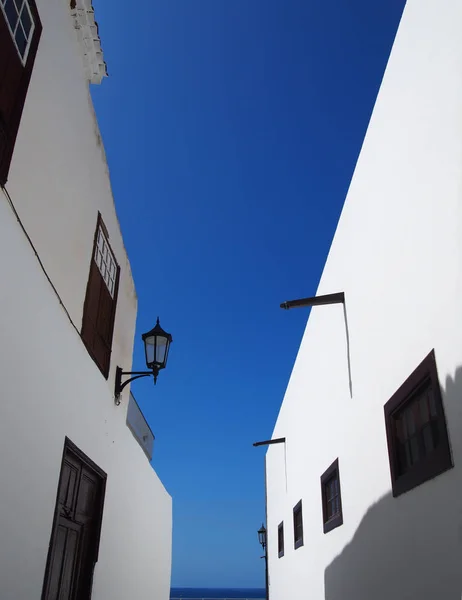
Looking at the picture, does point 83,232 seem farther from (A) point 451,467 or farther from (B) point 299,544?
(B) point 299,544

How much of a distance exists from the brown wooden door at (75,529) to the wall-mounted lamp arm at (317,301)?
8.71 feet

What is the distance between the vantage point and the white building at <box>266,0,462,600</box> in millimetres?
3020

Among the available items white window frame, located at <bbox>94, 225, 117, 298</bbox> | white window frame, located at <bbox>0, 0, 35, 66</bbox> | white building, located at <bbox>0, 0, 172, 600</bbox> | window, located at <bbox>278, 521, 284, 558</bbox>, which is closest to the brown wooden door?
white building, located at <bbox>0, 0, 172, 600</bbox>

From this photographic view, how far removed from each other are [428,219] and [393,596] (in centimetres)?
248

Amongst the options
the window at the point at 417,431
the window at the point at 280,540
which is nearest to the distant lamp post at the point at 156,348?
the window at the point at 417,431

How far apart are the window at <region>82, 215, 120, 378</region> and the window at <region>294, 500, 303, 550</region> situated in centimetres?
430

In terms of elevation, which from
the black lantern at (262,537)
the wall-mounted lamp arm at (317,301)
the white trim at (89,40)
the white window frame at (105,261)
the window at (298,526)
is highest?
the white trim at (89,40)

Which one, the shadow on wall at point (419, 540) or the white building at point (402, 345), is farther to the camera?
the white building at point (402, 345)

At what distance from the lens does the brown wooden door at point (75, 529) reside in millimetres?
4230

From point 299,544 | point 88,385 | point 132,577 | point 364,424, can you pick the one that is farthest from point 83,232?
point 299,544

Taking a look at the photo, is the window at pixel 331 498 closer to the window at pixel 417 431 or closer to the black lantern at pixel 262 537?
the window at pixel 417 431

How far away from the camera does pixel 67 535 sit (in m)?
4.55

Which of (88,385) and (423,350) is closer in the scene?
(423,350)

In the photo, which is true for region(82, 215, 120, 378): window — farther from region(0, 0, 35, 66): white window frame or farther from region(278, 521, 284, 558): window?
region(278, 521, 284, 558): window
